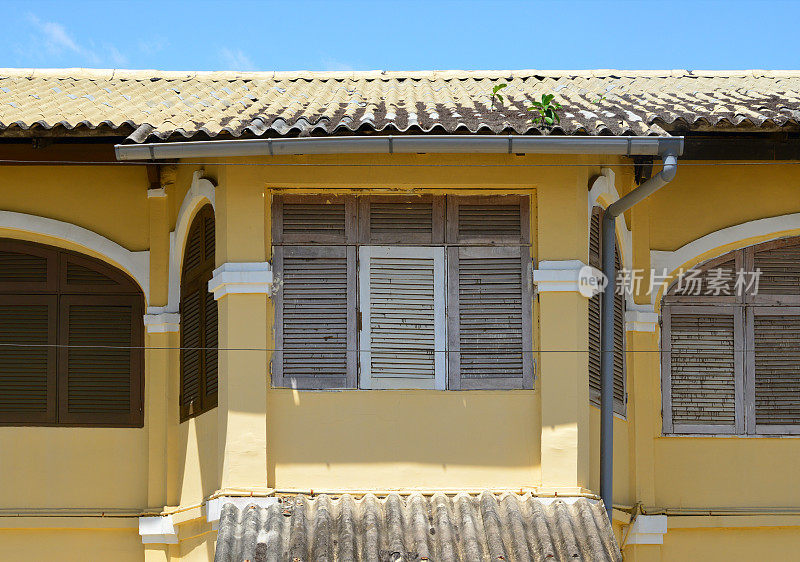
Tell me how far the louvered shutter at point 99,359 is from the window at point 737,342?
177 inches

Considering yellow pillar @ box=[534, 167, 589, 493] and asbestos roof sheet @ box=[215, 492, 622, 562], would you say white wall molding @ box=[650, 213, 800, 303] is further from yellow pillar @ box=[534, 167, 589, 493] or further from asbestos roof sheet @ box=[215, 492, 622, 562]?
asbestos roof sheet @ box=[215, 492, 622, 562]

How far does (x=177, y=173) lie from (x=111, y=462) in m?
2.45

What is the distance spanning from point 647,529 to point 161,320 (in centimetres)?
431

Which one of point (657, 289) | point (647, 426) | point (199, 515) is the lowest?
point (199, 515)

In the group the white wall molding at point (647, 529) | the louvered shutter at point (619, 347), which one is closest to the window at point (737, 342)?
the louvered shutter at point (619, 347)

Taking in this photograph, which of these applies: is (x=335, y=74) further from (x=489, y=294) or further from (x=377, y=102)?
(x=489, y=294)

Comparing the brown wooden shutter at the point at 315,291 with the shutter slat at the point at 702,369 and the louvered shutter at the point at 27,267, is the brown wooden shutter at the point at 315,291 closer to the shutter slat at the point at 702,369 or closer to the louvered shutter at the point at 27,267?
the louvered shutter at the point at 27,267

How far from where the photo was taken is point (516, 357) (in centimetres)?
1007

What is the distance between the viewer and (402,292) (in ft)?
33.3

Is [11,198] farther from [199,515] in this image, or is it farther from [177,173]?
[199,515]

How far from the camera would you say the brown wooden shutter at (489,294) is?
396 inches

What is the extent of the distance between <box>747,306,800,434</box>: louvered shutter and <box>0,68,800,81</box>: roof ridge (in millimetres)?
3078

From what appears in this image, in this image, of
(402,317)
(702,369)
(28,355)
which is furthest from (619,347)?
(28,355)

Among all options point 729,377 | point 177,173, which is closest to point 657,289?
point 729,377
